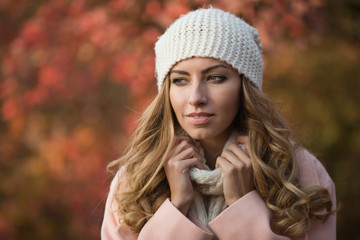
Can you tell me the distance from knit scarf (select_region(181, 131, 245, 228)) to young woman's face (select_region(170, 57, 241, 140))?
0.57 feet

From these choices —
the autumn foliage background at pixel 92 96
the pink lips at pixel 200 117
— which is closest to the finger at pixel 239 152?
the pink lips at pixel 200 117

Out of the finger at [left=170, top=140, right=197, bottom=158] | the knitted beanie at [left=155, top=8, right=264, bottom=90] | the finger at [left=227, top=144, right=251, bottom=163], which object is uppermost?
the knitted beanie at [left=155, top=8, right=264, bottom=90]

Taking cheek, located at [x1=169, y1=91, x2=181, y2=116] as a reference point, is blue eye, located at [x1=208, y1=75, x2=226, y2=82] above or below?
above

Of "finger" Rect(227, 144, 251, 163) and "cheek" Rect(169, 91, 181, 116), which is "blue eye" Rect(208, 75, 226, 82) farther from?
"finger" Rect(227, 144, 251, 163)

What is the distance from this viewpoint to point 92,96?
539 cm

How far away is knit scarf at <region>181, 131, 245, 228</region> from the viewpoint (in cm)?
234

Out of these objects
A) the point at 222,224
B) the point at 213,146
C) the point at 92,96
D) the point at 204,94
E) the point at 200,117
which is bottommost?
the point at 222,224

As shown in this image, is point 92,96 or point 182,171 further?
point 92,96

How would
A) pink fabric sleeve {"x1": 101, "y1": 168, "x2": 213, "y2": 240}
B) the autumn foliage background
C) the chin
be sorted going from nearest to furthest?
pink fabric sleeve {"x1": 101, "y1": 168, "x2": 213, "y2": 240} → the chin → the autumn foliage background

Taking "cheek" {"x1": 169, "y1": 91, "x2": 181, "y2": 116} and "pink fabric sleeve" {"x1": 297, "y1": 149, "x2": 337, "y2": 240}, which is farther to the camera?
"pink fabric sleeve" {"x1": 297, "y1": 149, "x2": 337, "y2": 240}

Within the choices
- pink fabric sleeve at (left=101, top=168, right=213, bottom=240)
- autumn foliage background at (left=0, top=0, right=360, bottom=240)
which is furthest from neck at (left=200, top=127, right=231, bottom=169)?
autumn foliage background at (left=0, top=0, right=360, bottom=240)

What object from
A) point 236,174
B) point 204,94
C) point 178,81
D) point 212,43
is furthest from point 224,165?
point 212,43

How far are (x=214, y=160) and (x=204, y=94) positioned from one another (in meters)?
0.42

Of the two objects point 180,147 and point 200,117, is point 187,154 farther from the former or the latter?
point 200,117
